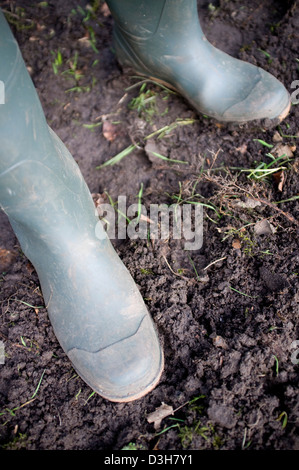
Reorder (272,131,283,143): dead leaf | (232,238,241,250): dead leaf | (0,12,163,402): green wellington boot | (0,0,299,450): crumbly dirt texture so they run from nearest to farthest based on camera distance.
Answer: (0,12,163,402): green wellington boot
(0,0,299,450): crumbly dirt texture
(232,238,241,250): dead leaf
(272,131,283,143): dead leaf

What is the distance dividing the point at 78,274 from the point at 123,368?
34 centimetres

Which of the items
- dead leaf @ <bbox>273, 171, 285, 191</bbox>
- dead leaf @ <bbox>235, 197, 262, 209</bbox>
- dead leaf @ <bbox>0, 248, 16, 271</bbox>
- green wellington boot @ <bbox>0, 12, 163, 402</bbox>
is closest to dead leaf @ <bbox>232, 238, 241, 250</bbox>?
dead leaf @ <bbox>235, 197, 262, 209</bbox>

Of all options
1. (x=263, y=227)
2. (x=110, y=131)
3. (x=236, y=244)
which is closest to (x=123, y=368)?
(x=236, y=244)

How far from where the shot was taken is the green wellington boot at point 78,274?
1173mm

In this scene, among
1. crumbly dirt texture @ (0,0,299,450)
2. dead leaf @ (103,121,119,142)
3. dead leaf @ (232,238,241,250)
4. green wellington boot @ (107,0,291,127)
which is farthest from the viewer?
dead leaf @ (103,121,119,142)

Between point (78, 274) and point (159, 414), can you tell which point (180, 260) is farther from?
point (159, 414)

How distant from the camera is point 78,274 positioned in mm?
1349

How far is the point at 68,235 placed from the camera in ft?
4.25

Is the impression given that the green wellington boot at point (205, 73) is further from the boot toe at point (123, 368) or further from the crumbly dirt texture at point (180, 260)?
the boot toe at point (123, 368)

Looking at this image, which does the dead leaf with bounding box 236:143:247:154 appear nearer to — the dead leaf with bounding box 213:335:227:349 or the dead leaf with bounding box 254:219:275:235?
the dead leaf with bounding box 254:219:275:235

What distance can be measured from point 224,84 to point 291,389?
4.15 ft

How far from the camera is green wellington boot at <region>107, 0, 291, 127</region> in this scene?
65.9 inches

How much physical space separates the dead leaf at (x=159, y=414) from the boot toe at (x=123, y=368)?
0.23ft
